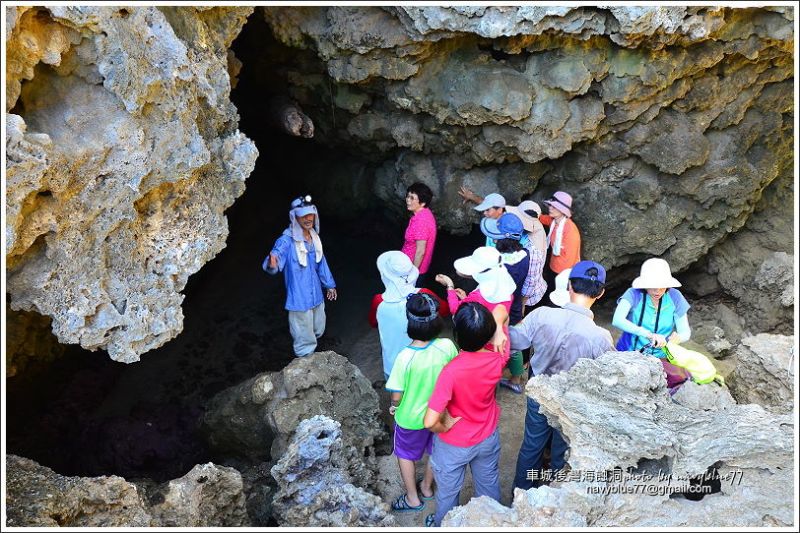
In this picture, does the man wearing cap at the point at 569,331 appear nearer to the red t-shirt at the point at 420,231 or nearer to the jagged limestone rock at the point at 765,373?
the jagged limestone rock at the point at 765,373

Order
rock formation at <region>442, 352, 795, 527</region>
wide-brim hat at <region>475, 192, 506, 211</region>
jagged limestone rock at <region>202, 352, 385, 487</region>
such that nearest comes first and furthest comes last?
1. rock formation at <region>442, 352, 795, 527</region>
2. jagged limestone rock at <region>202, 352, 385, 487</region>
3. wide-brim hat at <region>475, 192, 506, 211</region>

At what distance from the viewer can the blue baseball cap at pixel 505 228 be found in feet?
16.8

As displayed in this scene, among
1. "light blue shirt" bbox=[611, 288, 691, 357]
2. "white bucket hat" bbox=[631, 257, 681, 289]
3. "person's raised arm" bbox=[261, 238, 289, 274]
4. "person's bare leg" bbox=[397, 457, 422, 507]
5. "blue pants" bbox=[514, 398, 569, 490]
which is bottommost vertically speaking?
"person's bare leg" bbox=[397, 457, 422, 507]

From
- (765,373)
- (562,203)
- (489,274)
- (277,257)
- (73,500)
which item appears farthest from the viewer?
(562,203)

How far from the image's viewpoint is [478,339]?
3424mm

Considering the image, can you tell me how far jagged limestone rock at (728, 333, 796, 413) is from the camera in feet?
14.8

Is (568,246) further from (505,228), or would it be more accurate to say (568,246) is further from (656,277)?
(656,277)

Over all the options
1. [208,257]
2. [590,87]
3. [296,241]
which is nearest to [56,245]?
[208,257]

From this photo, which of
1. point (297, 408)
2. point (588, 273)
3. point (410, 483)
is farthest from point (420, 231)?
point (410, 483)

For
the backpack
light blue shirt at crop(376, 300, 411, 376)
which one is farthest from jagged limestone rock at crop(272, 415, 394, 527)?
the backpack

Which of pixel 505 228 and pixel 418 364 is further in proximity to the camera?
pixel 505 228

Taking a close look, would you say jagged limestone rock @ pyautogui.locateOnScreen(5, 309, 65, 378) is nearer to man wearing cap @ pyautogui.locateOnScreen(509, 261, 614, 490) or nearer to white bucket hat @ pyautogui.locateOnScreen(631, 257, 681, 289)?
man wearing cap @ pyautogui.locateOnScreen(509, 261, 614, 490)

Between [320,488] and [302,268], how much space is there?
1.97 metres

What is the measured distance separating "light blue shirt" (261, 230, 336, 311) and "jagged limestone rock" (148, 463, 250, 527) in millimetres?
1677
